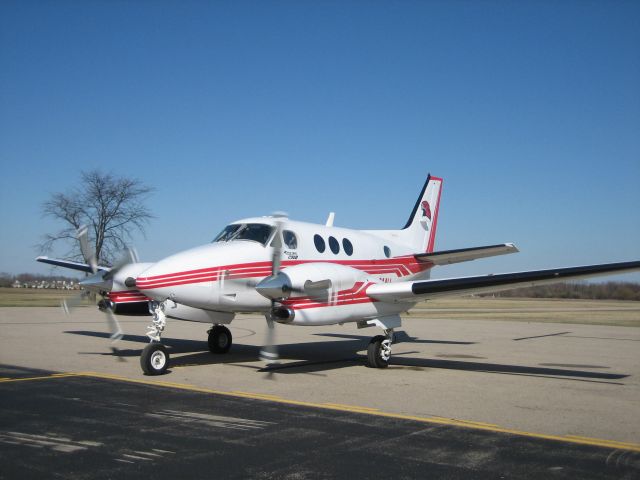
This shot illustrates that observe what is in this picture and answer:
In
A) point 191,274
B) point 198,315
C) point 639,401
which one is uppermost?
point 191,274

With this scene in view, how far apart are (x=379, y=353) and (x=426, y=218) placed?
Result: 7.28 meters

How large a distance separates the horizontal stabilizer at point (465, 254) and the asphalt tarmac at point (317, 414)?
263cm

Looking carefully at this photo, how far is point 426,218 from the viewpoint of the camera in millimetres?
19641

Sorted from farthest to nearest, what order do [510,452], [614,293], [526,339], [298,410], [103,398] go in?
[614,293], [526,339], [103,398], [298,410], [510,452]

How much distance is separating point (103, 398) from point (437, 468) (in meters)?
5.68

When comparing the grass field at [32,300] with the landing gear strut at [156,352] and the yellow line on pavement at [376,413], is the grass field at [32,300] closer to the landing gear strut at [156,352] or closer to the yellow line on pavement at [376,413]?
the landing gear strut at [156,352]

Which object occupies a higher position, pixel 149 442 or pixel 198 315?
pixel 198 315

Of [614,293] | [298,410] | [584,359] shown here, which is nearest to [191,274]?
[298,410]

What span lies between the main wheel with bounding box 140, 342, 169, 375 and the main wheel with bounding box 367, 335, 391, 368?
450 centimetres

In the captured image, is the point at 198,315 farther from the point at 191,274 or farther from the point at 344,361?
the point at 344,361

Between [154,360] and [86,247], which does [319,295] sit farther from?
[86,247]

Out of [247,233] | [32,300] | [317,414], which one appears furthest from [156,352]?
[32,300]

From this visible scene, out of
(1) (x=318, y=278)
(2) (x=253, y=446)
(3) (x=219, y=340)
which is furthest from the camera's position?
(3) (x=219, y=340)

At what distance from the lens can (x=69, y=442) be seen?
659 centimetres
